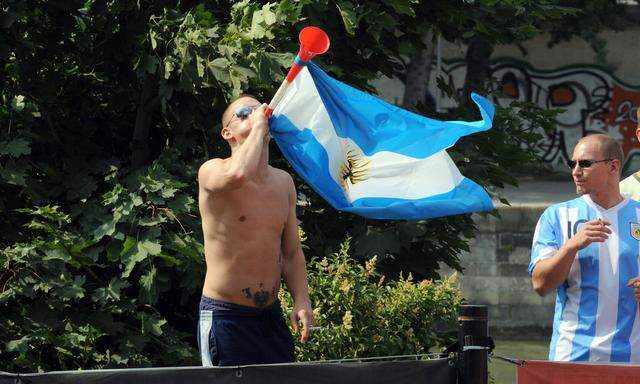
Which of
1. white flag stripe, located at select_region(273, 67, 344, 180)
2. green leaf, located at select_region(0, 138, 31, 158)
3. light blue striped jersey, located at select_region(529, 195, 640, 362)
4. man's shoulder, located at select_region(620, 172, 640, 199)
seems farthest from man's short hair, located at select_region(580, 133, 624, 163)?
green leaf, located at select_region(0, 138, 31, 158)

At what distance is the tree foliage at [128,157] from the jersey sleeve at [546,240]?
234 centimetres

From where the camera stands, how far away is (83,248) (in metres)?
7.25

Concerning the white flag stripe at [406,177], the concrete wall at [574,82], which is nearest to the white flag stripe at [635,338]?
the white flag stripe at [406,177]

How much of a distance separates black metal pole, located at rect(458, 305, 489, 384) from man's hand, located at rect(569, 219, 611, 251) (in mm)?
571

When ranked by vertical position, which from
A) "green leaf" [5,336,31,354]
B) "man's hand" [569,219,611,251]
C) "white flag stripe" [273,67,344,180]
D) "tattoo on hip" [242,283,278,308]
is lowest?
"green leaf" [5,336,31,354]

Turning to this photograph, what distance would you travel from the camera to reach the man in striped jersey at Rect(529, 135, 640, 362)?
523cm

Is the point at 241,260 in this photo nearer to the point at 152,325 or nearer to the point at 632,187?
the point at 632,187

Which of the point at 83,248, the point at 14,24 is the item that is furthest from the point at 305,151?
the point at 14,24

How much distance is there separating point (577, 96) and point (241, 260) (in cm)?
2405

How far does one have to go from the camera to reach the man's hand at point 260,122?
4988 mm

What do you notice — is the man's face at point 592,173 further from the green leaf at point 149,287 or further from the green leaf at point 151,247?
the green leaf at point 149,287

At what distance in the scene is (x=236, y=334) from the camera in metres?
5.05

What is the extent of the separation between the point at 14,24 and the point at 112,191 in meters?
1.21

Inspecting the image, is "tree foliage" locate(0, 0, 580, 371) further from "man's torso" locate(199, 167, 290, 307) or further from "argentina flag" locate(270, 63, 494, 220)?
"man's torso" locate(199, 167, 290, 307)
